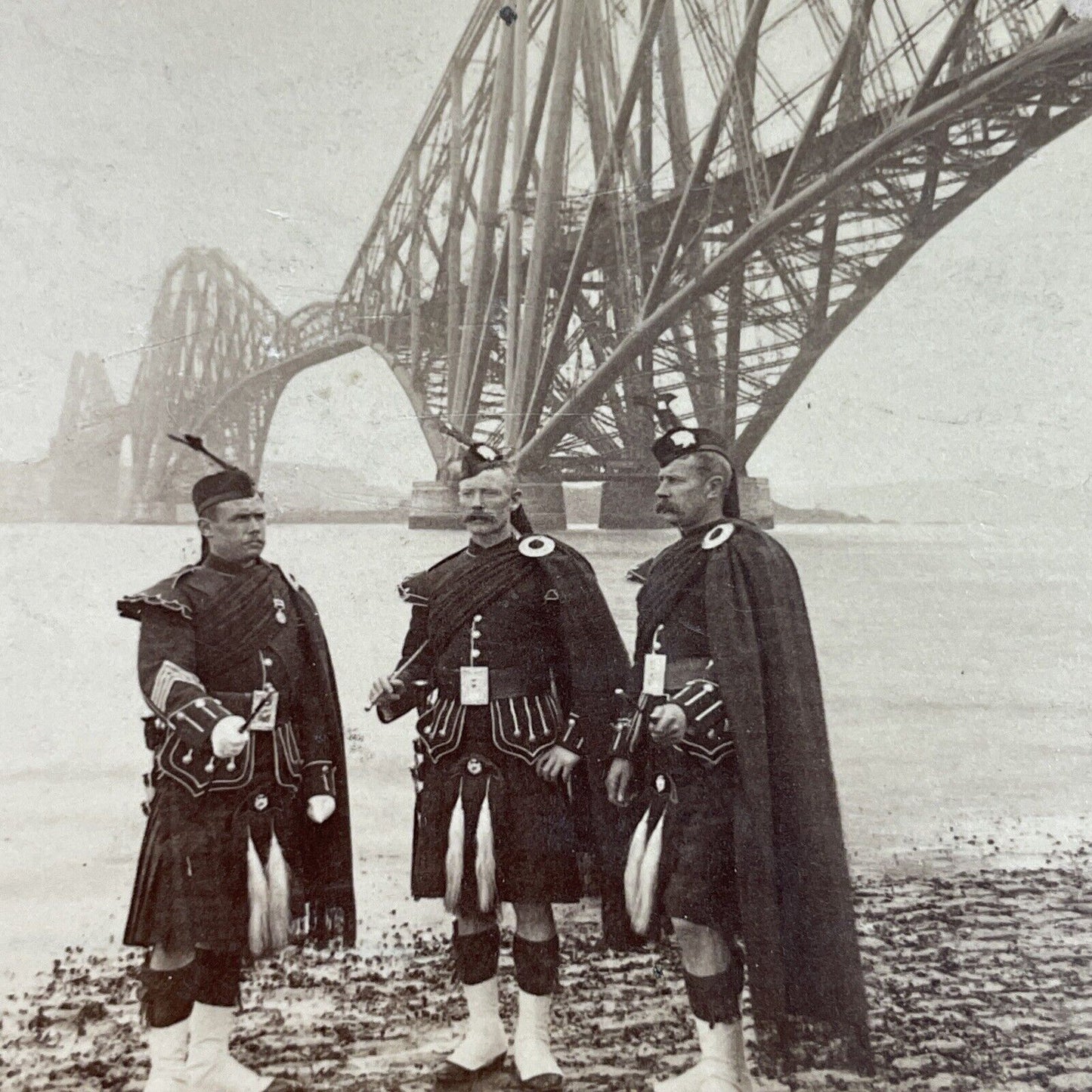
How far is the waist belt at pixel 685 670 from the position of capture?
2.67 metres

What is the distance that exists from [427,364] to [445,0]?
4.14 feet

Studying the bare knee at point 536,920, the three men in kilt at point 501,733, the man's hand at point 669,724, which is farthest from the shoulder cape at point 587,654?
the bare knee at point 536,920

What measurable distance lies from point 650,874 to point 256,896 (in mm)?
1073

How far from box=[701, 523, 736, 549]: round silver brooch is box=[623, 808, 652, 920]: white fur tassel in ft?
2.46

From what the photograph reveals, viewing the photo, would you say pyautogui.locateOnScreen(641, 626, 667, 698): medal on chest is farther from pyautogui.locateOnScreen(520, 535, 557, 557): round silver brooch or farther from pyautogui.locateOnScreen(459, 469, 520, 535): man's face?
pyautogui.locateOnScreen(459, 469, 520, 535): man's face

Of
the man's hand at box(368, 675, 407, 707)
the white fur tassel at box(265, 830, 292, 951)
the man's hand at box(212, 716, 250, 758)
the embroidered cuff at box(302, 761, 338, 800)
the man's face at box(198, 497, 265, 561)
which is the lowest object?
the white fur tassel at box(265, 830, 292, 951)

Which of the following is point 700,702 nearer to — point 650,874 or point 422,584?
point 650,874

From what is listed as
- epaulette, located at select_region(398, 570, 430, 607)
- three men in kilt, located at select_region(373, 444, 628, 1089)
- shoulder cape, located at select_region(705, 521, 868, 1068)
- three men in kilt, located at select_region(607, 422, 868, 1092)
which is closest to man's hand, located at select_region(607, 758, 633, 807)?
three men in kilt, located at select_region(607, 422, 868, 1092)

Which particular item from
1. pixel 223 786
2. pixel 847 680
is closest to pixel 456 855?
pixel 223 786

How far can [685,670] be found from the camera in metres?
2.69

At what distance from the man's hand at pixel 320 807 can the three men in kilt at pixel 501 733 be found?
25 centimetres

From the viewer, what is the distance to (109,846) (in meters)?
3.10

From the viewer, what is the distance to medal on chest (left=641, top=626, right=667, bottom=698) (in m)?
2.71

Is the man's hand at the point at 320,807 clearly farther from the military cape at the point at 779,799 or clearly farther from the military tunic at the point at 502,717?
the military cape at the point at 779,799
